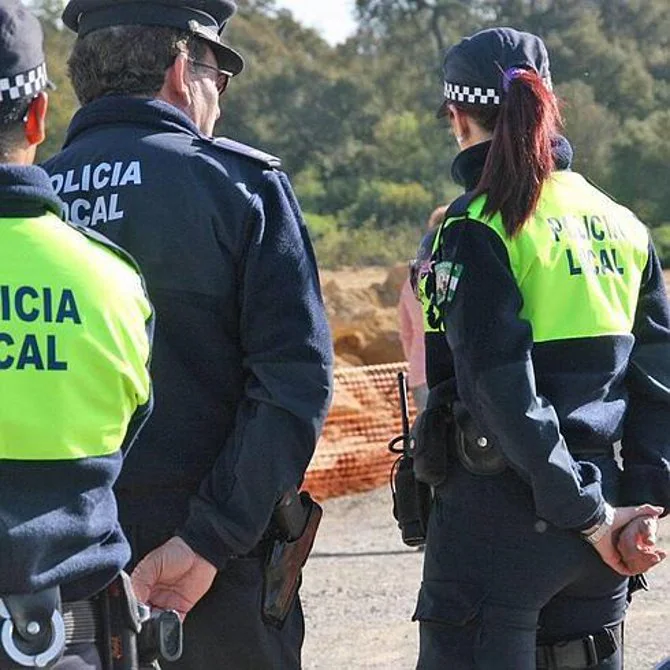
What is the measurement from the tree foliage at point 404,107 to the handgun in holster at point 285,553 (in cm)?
2983

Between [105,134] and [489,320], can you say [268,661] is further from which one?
[105,134]

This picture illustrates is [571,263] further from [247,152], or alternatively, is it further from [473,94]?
[247,152]

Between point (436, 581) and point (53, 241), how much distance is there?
4.84 feet

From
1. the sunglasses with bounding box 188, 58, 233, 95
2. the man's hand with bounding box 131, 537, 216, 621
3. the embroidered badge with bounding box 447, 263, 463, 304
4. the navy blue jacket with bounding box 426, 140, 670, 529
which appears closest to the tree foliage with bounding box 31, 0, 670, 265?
the navy blue jacket with bounding box 426, 140, 670, 529

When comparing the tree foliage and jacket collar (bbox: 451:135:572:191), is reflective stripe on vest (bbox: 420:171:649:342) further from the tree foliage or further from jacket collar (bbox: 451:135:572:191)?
the tree foliage

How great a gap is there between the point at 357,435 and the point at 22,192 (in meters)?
9.90

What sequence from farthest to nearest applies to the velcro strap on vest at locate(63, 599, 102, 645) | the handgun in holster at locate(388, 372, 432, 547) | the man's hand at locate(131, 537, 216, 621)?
the handgun in holster at locate(388, 372, 432, 547) < the man's hand at locate(131, 537, 216, 621) < the velcro strap on vest at locate(63, 599, 102, 645)

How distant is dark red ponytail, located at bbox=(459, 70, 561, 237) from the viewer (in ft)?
12.2

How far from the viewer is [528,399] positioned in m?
3.57

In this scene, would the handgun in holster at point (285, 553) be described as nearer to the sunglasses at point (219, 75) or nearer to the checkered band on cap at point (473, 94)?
the sunglasses at point (219, 75)

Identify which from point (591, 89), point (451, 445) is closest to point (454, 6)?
point (591, 89)

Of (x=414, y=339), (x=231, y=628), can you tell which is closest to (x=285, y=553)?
(x=231, y=628)

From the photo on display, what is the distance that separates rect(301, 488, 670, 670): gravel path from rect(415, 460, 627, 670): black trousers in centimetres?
279

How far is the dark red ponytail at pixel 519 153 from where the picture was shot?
12.2ft
